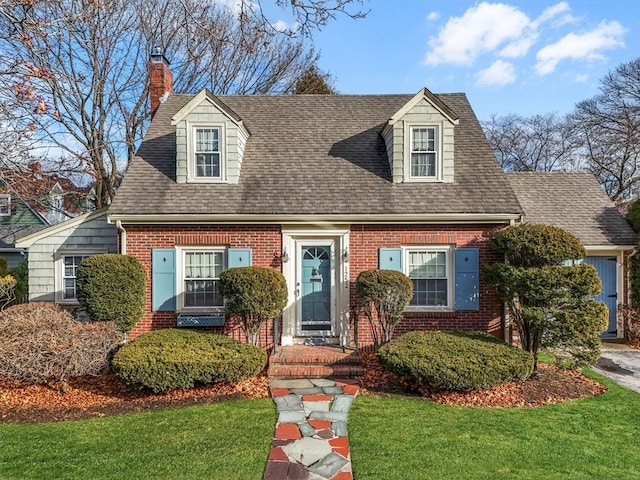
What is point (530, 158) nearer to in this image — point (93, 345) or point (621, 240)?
point (621, 240)

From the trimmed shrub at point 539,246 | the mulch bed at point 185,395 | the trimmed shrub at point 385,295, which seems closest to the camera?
the mulch bed at point 185,395

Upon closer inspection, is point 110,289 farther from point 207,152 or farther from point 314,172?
point 314,172

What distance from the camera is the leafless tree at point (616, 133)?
22812mm

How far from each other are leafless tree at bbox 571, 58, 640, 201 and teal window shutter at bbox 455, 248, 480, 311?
2031 cm

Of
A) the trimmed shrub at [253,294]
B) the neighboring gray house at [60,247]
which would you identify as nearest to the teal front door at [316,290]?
the trimmed shrub at [253,294]

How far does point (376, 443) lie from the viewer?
495 centimetres

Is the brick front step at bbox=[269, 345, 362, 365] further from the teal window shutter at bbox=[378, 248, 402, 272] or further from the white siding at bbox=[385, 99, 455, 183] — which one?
the white siding at bbox=[385, 99, 455, 183]

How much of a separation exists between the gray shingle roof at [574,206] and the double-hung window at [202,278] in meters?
8.54

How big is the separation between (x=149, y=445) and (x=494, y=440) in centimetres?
428

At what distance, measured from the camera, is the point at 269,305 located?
7617 mm

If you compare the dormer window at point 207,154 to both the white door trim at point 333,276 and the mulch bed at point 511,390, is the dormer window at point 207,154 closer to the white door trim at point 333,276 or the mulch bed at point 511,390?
the white door trim at point 333,276

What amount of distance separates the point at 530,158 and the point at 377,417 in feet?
104

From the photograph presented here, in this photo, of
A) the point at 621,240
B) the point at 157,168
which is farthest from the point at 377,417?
the point at 621,240

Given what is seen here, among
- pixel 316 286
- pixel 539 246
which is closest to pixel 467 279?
pixel 539 246
